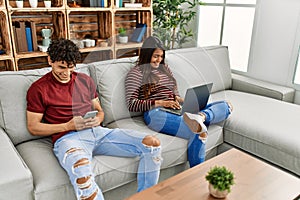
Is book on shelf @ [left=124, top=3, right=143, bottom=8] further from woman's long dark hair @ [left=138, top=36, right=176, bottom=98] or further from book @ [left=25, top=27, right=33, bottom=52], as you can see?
woman's long dark hair @ [left=138, top=36, right=176, bottom=98]

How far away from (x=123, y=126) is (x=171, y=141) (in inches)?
13.4

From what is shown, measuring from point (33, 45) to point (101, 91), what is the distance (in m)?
1.08

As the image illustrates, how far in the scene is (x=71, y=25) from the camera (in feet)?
9.40

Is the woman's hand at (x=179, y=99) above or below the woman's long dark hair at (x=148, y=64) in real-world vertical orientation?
below

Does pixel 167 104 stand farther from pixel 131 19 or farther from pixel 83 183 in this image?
pixel 131 19

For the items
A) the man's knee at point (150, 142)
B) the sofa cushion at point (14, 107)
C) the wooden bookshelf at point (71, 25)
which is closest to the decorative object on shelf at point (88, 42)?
the wooden bookshelf at point (71, 25)

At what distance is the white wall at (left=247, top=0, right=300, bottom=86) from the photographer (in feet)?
8.41

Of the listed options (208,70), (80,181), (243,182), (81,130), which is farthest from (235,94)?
(80,181)

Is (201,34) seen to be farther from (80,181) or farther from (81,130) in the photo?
Result: (80,181)

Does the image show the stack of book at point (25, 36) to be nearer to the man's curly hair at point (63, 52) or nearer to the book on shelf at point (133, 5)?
the book on shelf at point (133, 5)

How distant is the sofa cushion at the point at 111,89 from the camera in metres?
1.81

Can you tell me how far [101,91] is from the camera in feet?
5.94

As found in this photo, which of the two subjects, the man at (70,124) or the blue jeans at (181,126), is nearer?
the man at (70,124)

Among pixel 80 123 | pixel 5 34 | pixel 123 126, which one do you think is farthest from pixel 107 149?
pixel 5 34
